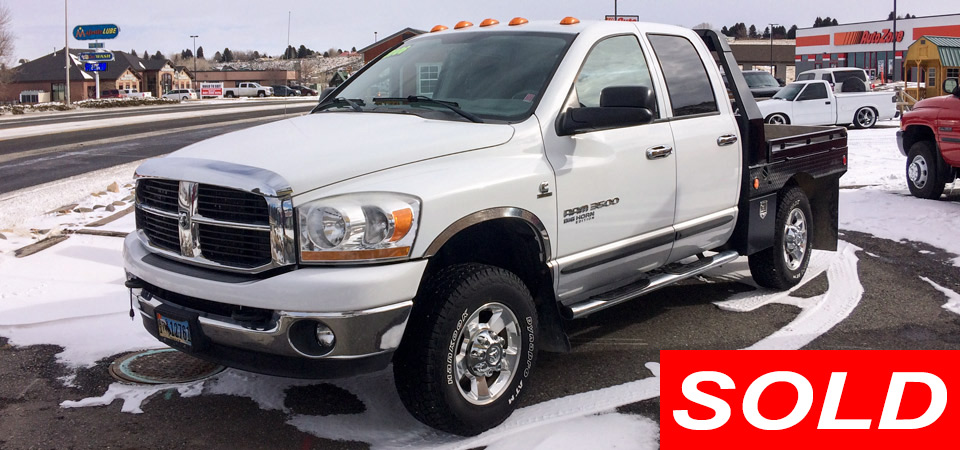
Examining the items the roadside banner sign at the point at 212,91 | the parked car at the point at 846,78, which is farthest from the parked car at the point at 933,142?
the roadside banner sign at the point at 212,91

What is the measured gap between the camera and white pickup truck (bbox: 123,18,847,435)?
11.7 feet

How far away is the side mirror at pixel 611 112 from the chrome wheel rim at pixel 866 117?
70.3 ft

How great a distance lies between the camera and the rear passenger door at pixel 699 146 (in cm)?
526

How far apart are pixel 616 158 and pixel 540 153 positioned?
58 centimetres

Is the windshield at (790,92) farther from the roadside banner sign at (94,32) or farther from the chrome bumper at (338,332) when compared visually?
the roadside banner sign at (94,32)

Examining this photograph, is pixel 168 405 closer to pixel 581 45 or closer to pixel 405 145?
pixel 405 145

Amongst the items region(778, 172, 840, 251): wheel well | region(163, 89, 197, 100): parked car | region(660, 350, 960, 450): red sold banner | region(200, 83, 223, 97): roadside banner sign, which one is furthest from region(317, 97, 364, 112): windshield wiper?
region(200, 83, 223, 97): roadside banner sign

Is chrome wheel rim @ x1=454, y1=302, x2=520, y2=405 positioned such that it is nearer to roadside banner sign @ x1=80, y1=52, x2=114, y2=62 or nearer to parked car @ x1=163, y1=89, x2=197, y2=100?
parked car @ x1=163, y1=89, x2=197, y2=100

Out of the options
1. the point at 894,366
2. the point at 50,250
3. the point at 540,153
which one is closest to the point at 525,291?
the point at 540,153

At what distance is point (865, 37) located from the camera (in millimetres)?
68000

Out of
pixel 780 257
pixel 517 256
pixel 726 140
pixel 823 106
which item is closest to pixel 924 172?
pixel 780 257

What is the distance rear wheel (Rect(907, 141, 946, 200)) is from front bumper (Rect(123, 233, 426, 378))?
9.19 m

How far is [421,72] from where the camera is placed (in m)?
5.08

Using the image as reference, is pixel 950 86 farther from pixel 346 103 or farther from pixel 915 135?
pixel 346 103
